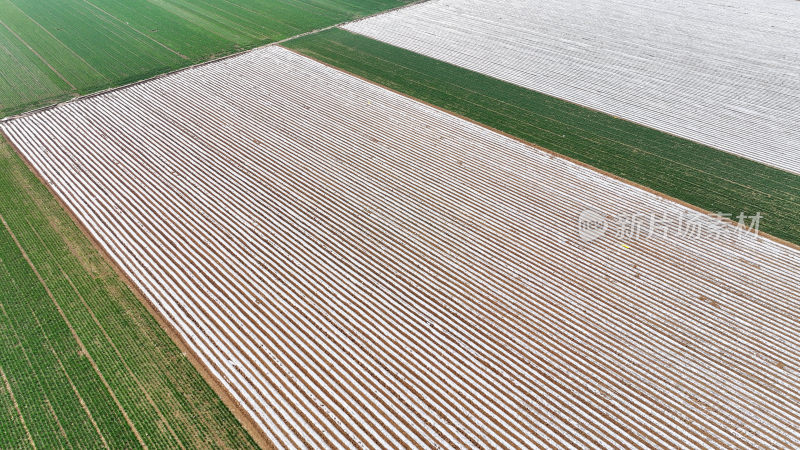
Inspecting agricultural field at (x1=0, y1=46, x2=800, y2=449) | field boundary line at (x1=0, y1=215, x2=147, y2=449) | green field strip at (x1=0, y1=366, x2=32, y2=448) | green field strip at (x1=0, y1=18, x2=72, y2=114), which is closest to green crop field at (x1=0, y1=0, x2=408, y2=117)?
green field strip at (x1=0, y1=18, x2=72, y2=114)

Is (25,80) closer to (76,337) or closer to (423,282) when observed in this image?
(76,337)

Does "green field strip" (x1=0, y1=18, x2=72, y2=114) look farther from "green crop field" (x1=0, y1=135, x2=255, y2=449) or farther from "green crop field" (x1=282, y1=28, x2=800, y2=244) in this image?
"green crop field" (x1=282, y1=28, x2=800, y2=244)

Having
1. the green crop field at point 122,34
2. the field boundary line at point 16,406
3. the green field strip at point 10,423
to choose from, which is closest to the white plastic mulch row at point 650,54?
the green crop field at point 122,34

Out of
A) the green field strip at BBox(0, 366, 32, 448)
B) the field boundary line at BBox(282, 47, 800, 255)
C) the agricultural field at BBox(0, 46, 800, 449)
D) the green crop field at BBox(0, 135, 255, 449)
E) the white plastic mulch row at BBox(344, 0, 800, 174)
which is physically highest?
the white plastic mulch row at BBox(344, 0, 800, 174)

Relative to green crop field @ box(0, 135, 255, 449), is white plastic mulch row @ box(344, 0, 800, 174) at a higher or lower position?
higher

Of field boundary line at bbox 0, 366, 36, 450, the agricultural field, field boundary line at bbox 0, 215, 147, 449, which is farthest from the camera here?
the agricultural field

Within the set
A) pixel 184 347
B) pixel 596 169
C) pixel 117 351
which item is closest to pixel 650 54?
pixel 596 169

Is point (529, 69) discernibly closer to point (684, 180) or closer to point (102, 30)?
point (684, 180)
